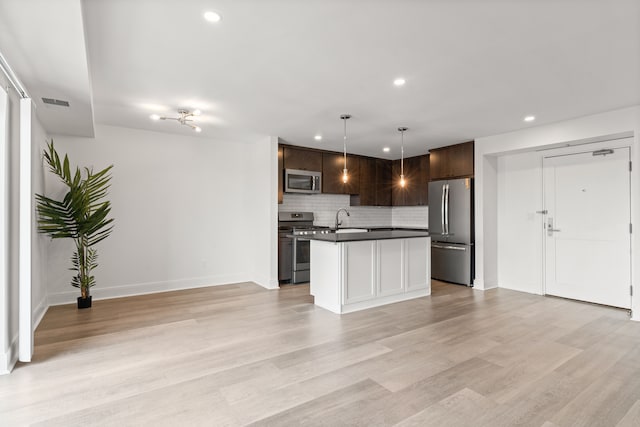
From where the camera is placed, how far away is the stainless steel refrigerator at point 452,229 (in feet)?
17.9

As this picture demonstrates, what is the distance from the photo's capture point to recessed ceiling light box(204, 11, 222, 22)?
2057 mm

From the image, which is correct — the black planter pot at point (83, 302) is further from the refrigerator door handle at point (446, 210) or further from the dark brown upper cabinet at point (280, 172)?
the refrigerator door handle at point (446, 210)

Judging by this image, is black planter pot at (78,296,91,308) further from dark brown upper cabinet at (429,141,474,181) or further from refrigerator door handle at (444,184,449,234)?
dark brown upper cabinet at (429,141,474,181)

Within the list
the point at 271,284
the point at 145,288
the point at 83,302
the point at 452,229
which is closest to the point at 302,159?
the point at 271,284

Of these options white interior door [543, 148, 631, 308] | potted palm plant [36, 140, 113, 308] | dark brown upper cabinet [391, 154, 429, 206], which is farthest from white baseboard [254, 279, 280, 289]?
white interior door [543, 148, 631, 308]

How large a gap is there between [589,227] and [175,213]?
6037mm

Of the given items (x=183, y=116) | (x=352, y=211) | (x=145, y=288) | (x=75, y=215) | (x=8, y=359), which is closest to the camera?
(x=8, y=359)

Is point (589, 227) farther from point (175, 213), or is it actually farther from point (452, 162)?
point (175, 213)

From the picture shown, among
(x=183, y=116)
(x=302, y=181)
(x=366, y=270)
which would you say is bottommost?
(x=366, y=270)

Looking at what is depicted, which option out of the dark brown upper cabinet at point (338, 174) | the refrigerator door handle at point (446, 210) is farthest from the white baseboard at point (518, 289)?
the dark brown upper cabinet at point (338, 174)

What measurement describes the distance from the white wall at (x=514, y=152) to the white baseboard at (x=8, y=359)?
5658 mm

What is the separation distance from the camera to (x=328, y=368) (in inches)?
102

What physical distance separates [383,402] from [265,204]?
3818mm

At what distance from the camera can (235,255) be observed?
5.88 metres
